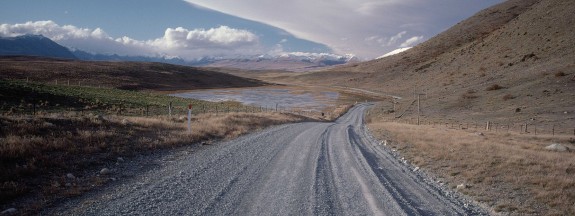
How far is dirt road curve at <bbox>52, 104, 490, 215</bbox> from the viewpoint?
23.6ft

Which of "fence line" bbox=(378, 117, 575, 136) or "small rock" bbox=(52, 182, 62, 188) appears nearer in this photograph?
"small rock" bbox=(52, 182, 62, 188)

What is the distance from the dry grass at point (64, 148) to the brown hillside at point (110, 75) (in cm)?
6471

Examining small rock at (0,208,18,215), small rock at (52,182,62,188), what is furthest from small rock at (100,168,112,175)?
small rock at (0,208,18,215)

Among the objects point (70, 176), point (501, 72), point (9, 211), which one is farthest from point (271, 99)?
point (9, 211)

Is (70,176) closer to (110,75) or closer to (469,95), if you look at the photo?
(469,95)

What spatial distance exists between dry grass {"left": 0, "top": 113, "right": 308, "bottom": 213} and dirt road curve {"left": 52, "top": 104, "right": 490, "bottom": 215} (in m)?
1.15

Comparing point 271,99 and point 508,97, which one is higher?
point 508,97

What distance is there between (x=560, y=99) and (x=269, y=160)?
2183 inches

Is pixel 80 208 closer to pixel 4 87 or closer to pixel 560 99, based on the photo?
pixel 4 87

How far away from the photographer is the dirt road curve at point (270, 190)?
23.6 feet

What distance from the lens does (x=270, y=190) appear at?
8.67 meters

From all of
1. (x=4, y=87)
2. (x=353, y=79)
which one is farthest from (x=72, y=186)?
(x=353, y=79)

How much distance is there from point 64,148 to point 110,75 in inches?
4335

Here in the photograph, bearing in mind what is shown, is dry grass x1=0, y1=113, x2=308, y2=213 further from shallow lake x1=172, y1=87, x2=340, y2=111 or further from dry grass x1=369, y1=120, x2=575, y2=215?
shallow lake x1=172, y1=87, x2=340, y2=111
